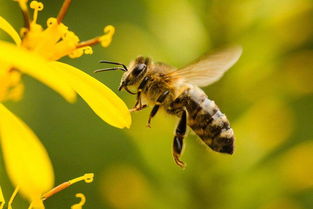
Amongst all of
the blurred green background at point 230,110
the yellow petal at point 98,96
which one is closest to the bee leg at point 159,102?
the yellow petal at point 98,96

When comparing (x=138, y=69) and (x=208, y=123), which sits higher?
(x=138, y=69)

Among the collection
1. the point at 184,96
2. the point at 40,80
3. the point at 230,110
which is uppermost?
the point at 40,80

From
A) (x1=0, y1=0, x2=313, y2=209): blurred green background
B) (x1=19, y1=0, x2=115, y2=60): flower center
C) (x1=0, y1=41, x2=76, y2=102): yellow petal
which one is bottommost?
(x1=0, y1=0, x2=313, y2=209): blurred green background

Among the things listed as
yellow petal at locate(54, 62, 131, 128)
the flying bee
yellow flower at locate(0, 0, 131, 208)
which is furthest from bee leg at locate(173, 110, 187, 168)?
yellow petal at locate(54, 62, 131, 128)

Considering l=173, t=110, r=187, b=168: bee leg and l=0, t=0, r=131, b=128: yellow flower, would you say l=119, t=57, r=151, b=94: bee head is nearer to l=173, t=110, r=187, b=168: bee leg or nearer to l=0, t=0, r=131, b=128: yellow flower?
l=173, t=110, r=187, b=168: bee leg

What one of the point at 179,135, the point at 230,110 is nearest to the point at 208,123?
the point at 179,135

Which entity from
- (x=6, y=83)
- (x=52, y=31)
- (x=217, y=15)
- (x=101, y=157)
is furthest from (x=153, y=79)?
(x=101, y=157)

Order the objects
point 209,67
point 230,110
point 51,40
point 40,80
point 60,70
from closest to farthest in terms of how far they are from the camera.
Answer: point 40,80, point 60,70, point 51,40, point 209,67, point 230,110

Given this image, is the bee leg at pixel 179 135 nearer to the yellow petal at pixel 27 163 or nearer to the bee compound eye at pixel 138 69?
the bee compound eye at pixel 138 69

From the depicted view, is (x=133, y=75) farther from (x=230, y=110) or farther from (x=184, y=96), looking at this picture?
(x=230, y=110)
